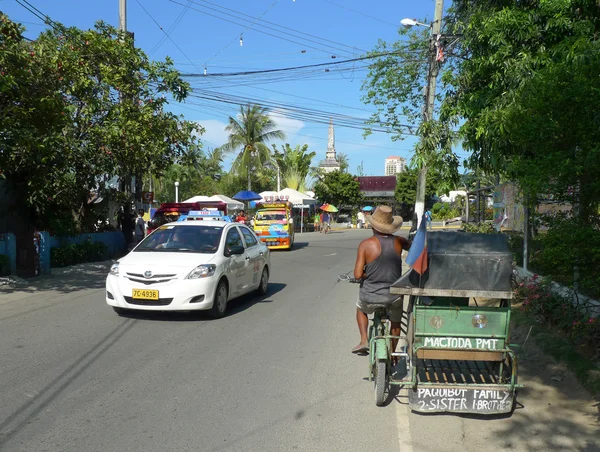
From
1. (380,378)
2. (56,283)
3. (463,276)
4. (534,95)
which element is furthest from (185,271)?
(56,283)

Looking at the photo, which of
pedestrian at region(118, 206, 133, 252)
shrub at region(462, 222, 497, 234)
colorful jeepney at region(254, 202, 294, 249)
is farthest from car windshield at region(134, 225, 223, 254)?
colorful jeepney at region(254, 202, 294, 249)

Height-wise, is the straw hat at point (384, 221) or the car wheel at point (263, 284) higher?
the straw hat at point (384, 221)

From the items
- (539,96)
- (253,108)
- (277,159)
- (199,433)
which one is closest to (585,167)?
(539,96)

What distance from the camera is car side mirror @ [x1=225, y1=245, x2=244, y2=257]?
10242 millimetres

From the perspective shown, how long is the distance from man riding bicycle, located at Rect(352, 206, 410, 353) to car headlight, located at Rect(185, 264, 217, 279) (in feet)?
11.6

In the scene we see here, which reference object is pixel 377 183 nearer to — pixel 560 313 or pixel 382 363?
pixel 560 313

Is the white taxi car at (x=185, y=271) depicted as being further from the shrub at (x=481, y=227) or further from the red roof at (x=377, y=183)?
the red roof at (x=377, y=183)

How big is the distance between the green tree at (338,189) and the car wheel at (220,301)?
44975 millimetres

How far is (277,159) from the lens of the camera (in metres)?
51.2

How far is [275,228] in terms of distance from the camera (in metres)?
25.7

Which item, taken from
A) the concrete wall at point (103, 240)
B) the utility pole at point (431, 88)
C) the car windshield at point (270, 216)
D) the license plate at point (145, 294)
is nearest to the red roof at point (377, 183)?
the car windshield at point (270, 216)

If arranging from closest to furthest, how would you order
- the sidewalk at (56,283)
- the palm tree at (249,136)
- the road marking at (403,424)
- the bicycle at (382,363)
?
1. the road marking at (403,424)
2. the bicycle at (382,363)
3. the sidewalk at (56,283)
4. the palm tree at (249,136)

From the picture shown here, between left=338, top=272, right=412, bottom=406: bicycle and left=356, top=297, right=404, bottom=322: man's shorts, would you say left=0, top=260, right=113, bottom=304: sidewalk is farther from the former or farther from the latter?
left=338, top=272, right=412, bottom=406: bicycle

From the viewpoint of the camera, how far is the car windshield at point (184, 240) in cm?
1020
